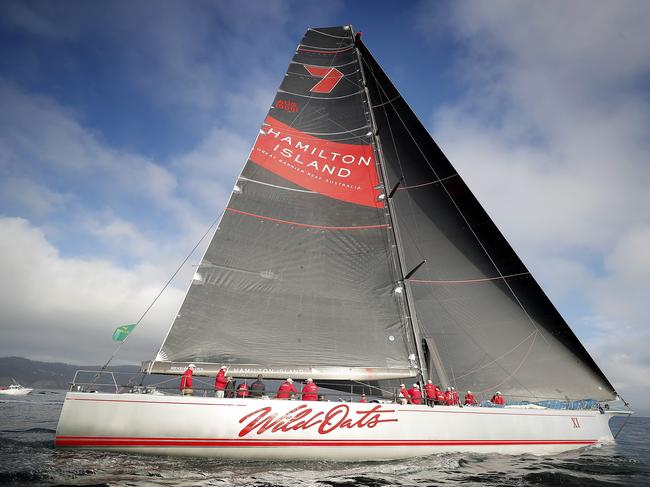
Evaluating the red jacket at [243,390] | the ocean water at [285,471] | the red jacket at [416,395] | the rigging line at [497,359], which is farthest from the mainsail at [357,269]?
the ocean water at [285,471]

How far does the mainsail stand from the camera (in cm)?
876

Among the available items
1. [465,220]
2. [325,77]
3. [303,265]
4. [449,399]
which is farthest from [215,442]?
[325,77]

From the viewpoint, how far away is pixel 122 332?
8625mm

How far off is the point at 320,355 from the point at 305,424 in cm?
179

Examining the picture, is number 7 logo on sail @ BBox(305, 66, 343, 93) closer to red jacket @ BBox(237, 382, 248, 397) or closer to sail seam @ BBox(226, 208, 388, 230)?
sail seam @ BBox(226, 208, 388, 230)


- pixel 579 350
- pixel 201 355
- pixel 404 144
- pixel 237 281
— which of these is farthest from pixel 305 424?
pixel 404 144

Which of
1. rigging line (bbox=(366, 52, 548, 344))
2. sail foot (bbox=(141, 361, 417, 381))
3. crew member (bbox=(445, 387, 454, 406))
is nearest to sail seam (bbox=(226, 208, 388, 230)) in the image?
rigging line (bbox=(366, 52, 548, 344))

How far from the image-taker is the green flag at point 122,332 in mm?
8523

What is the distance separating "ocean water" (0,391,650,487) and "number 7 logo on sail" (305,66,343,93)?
35.6ft

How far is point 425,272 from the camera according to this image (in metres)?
12.5

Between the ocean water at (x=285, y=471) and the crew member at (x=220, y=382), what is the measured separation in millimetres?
1233

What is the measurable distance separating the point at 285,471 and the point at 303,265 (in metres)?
4.57

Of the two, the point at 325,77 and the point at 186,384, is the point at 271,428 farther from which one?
the point at 325,77

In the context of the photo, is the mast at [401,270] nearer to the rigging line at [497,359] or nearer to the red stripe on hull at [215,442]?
the rigging line at [497,359]
